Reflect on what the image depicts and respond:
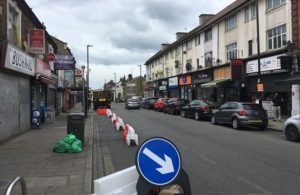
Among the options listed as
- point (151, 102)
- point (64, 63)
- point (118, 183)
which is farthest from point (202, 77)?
point (118, 183)

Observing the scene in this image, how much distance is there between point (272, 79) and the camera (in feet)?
84.2

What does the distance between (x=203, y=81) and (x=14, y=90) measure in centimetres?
2680

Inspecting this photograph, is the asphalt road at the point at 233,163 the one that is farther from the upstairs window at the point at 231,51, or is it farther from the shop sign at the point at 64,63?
the upstairs window at the point at 231,51

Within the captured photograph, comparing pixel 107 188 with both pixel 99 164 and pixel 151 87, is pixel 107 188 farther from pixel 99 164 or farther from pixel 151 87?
pixel 151 87

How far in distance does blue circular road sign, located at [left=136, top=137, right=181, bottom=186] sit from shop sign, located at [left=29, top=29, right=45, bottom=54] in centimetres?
1594

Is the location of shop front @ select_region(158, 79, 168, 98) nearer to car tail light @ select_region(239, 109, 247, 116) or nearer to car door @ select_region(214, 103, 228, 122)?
car door @ select_region(214, 103, 228, 122)

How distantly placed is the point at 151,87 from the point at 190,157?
59053 mm

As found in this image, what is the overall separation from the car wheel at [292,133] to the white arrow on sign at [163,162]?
34.7 feet

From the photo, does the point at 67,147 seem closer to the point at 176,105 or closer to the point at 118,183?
the point at 118,183

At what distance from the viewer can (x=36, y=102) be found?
21969 millimetres

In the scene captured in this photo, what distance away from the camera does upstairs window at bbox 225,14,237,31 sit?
3170 centimetres

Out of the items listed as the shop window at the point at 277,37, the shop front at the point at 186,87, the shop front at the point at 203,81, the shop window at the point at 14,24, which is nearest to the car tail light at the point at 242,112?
the shop window at the point at 277,37

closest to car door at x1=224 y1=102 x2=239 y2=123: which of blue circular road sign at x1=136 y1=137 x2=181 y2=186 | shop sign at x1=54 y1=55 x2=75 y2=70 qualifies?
shop sign at x1=54 y1=55 x2=75 y2=70

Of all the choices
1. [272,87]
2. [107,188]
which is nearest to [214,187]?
[107,188]
